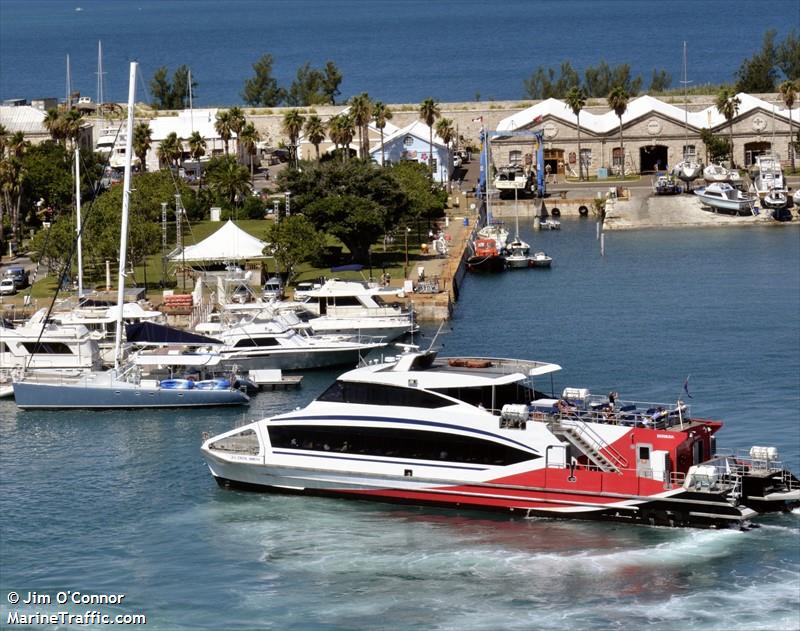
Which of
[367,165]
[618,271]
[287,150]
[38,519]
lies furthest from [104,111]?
[38,519]

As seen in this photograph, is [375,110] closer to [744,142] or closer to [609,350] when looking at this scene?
[744,142]

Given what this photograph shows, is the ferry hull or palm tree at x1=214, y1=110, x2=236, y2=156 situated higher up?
palm tree at x1=214, y1=110, x2=236, y2=156

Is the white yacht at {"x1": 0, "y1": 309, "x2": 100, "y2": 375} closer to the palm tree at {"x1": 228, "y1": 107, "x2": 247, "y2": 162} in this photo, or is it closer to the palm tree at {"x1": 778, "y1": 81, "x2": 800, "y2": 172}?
the palm tree at {"x1": 228, "y1": 107, "x2": 247, "y2": 162}

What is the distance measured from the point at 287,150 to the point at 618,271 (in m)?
47.9

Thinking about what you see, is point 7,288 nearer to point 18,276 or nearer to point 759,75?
point 18,276

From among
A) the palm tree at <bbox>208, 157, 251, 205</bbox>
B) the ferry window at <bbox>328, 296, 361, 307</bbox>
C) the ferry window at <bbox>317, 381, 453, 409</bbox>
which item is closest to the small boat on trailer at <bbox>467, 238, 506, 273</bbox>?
the ferry window at <bbox>328, 296, 361, 307</bbox>

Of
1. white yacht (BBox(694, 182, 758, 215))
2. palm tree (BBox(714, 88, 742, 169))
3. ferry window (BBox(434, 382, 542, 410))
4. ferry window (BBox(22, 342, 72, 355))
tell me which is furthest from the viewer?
palm tree (BBox(714, 88, 742, 169))

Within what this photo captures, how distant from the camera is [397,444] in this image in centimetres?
4528

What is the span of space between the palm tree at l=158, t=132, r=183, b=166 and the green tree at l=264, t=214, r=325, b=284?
3084 cm

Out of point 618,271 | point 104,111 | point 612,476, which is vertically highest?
point 104,111

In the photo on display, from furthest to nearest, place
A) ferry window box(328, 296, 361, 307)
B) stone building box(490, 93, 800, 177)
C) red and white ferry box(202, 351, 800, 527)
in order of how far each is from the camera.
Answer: stone building box(490, 93, 800, 177)
ferry window box(328, 296, 361, 307)
red and white ferry box(202, 351, 800, 527)

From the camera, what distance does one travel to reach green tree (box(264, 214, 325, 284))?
260 ft

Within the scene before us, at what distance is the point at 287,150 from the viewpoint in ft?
424

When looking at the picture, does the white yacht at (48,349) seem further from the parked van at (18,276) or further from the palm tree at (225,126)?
the palm tree at (225,126)
